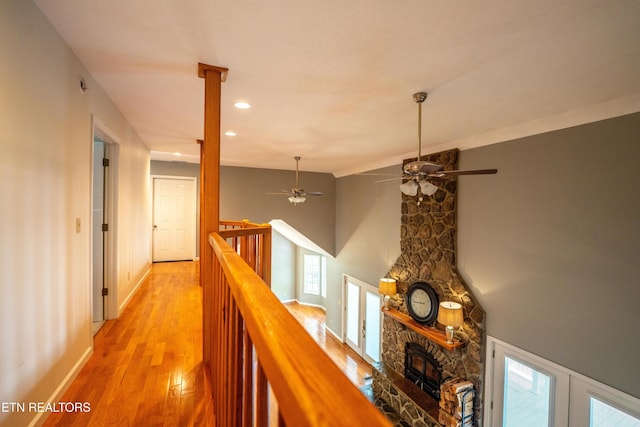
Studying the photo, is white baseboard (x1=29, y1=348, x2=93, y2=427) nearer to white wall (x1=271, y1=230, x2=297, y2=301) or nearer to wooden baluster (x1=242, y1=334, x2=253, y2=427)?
wooden baluster (x1=242, y1=334, x2=253, y2=427)

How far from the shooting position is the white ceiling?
4.95ft

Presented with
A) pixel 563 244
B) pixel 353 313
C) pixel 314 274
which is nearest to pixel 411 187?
pixel 563 244

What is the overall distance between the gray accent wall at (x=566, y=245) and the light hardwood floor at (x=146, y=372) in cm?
363

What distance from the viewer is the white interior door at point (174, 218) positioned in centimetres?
644

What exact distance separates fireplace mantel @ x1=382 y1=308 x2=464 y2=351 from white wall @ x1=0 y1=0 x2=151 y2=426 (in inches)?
171

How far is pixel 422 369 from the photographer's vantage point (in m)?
4.88

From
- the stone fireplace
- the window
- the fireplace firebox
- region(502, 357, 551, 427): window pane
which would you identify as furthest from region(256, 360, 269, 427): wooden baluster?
the window

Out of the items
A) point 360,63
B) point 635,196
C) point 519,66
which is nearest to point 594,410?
point 635,196

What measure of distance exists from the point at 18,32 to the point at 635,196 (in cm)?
456

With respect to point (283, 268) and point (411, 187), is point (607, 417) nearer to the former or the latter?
point (411, 187)

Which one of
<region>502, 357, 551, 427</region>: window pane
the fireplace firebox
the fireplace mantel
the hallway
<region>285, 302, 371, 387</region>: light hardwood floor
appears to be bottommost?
<region>285, 302, 371, 387</region>: light hardwood floor

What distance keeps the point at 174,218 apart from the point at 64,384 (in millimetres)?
5294

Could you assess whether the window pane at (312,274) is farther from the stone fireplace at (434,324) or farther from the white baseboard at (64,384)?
the white baseboard at (64,384)

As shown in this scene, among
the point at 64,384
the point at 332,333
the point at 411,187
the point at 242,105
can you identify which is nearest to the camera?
the point at 64,384
